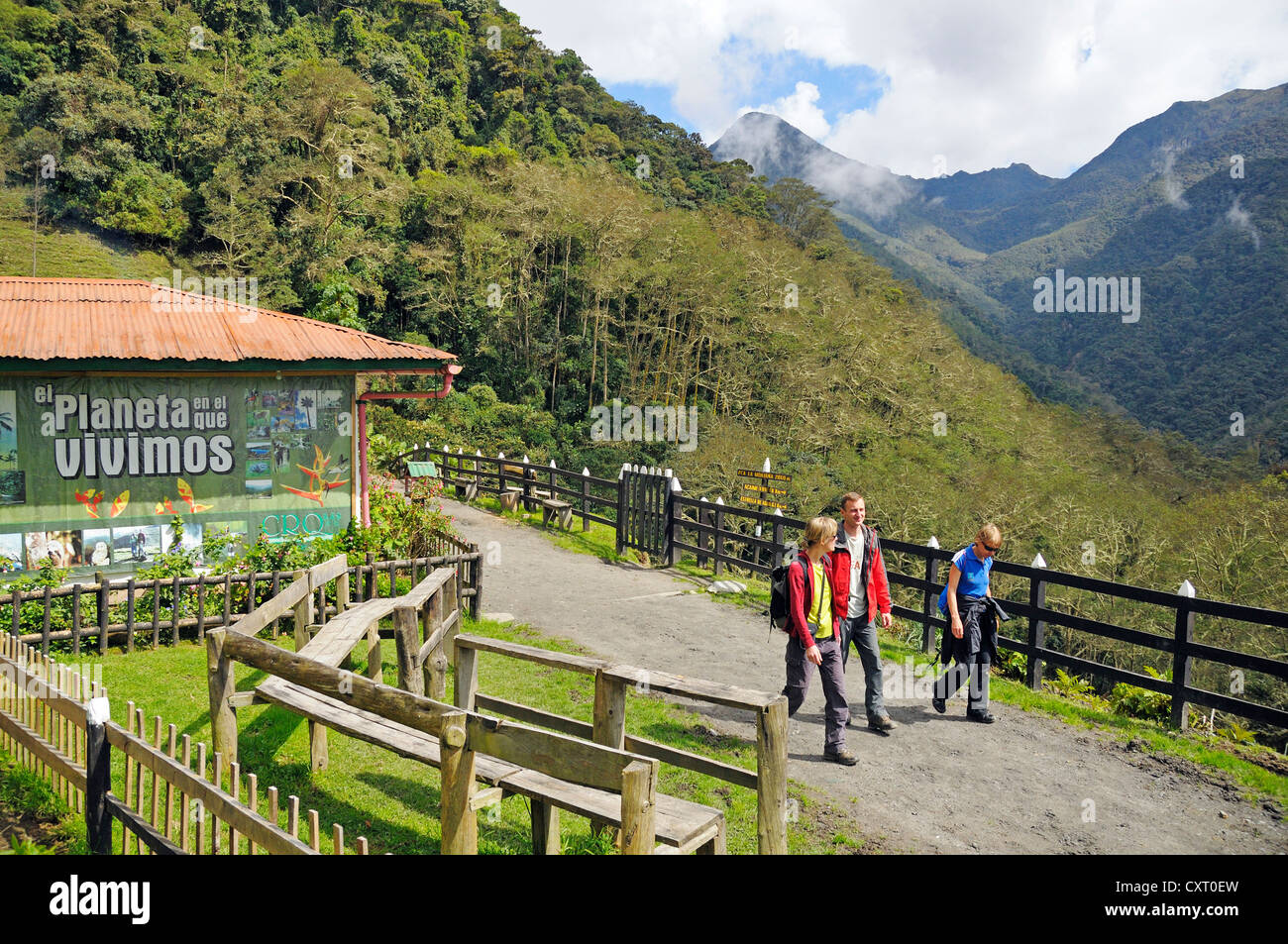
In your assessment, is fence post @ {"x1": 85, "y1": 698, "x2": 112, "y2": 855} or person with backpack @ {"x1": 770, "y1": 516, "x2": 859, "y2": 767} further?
person with backpack @ {"x1": 770, "y1": 516, "x2": 859, "y2": 767}

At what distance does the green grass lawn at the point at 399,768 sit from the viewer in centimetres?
471

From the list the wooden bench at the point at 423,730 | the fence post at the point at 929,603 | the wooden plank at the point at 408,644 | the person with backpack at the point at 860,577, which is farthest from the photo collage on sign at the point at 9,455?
the fence post at the point at 929,603

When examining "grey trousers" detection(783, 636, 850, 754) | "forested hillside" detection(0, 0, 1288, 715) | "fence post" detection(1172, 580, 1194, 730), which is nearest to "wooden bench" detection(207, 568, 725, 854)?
"grey trousers" detection(783, 636, 850, 754)

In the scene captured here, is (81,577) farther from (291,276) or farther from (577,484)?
(291,276)

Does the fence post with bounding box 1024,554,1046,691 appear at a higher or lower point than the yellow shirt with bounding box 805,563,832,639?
lower

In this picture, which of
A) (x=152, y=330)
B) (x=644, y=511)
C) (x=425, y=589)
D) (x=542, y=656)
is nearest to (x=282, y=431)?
(x=152, y=330)

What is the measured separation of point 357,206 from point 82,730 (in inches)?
1465

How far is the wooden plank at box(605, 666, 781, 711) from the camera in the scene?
13.2 ft

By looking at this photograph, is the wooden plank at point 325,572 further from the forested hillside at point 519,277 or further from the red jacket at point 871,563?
the forested hillside at point 519,277

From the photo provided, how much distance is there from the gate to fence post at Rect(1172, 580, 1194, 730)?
28.3ft

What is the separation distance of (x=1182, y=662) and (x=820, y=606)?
13.4ft

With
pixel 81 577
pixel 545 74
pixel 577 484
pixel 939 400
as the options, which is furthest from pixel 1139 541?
pixel 545 74

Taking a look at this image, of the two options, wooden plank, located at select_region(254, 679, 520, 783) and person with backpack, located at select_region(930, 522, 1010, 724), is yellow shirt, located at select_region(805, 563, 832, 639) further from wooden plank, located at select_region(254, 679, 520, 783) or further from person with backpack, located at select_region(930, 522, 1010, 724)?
wooden plank, located at select_region(254, 679, 520, 783)
